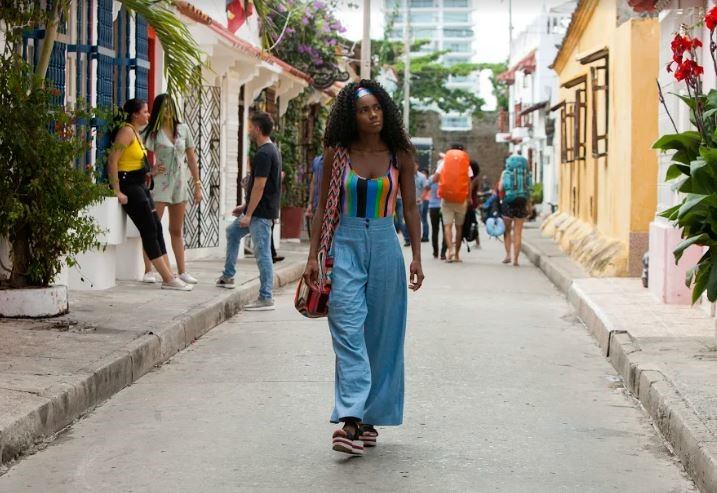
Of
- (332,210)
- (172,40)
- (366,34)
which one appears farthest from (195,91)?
(366,34)

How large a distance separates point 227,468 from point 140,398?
84.3 inches

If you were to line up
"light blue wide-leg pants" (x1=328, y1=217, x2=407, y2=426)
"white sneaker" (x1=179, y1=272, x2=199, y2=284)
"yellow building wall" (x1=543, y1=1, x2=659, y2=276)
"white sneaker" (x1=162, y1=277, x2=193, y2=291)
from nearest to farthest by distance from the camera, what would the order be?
1. "light blue wide-leg pants" (x1=328, y1=217, x2=407, y2=426)
2. "white sneaker" (x1=162, y1=277, x2=193, y2=291)
3. "white sneaker" (x1=179, y1=272, x2=199, y2=284)
4. "yellow building wall" (x1=543, y1=1, x2=659, y2=276)

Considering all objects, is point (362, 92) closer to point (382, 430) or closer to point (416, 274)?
point (416, 274)

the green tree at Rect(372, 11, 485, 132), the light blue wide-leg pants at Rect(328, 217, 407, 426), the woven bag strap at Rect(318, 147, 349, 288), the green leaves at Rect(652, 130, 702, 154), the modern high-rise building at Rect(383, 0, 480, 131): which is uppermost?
the modern high-rise building at Rect(383, 0, 480, 131)

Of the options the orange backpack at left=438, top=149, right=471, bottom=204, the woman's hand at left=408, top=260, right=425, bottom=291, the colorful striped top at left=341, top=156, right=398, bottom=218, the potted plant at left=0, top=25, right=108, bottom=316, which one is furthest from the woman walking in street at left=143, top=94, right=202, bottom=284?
the orange backpack at left=438, top=149, right=471, bottom=204

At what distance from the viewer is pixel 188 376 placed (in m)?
9.17

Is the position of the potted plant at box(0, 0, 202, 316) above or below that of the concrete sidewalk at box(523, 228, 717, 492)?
above

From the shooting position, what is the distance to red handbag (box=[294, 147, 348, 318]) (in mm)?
6738

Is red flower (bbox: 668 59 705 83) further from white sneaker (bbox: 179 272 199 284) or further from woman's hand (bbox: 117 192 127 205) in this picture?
white sneaker (bbox: 179 272 199 284)

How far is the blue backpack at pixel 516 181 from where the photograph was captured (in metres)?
21.0

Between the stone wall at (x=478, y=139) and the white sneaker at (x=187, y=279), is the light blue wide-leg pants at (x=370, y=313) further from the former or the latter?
the stone wall at (x=478, y=139)

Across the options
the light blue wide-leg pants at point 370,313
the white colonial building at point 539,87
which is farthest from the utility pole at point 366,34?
the light blue wide-leg pants at point 370,313

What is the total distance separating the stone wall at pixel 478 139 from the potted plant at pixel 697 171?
201 ft

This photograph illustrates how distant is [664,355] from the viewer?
9.23 meters
